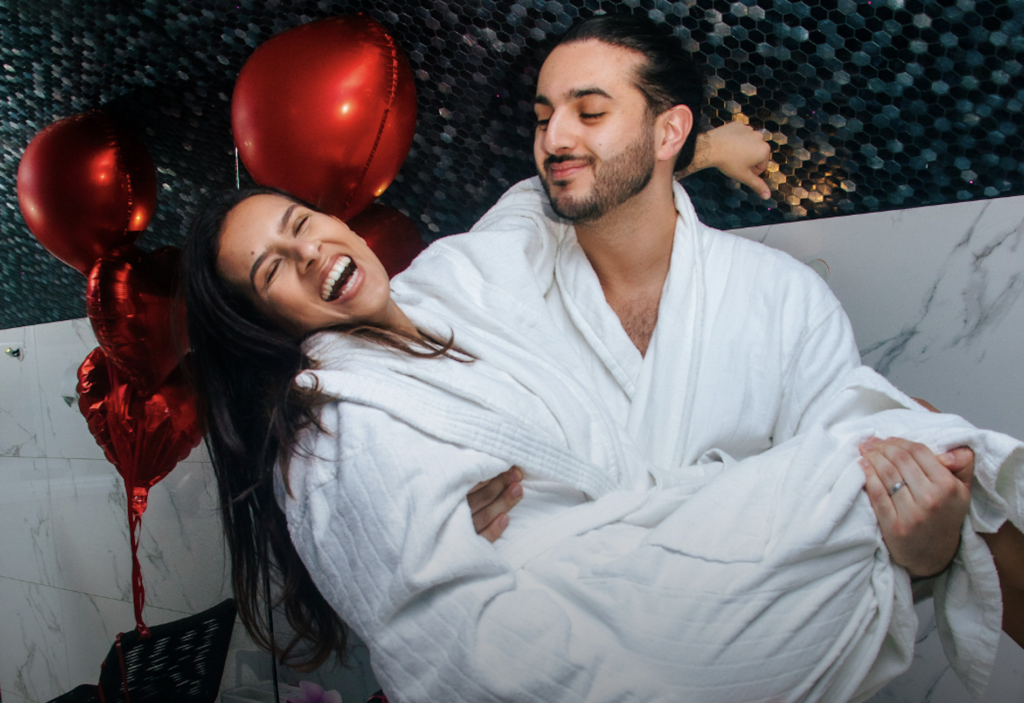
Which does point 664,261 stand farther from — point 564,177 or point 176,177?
point 176,177

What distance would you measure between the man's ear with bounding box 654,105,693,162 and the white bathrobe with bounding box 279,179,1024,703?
0.79 ft

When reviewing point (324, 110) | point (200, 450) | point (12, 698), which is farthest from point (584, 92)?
point (12, 698)

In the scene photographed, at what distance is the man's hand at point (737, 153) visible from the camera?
0.86m

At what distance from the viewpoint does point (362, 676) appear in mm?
1122

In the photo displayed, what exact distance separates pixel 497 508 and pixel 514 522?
0.09ft

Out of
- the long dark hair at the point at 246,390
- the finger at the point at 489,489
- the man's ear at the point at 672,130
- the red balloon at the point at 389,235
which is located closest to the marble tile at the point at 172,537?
the long dark hair at the point at 246,390

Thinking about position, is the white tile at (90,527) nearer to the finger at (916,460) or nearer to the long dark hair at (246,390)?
the long dark hair at (246,390)

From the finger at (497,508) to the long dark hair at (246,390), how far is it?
18cm

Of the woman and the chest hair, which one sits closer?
the woman

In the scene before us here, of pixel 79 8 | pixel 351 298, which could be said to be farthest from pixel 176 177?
pixel 351 298

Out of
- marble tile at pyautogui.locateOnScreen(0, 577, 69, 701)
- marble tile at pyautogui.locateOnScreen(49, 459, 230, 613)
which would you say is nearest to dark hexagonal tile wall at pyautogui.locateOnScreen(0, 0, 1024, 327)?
marble tile at pyautogui.locateOnScreen(49, 459, 230, 613)

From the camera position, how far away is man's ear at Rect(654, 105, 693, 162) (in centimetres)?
84

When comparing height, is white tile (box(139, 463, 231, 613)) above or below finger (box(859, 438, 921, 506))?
below

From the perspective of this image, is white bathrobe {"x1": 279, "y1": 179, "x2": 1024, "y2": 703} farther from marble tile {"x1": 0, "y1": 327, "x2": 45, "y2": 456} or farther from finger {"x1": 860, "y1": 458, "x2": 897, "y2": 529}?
marble tile {"x1": 0, "y1": 327, "x2": 45, "y2": 456}
